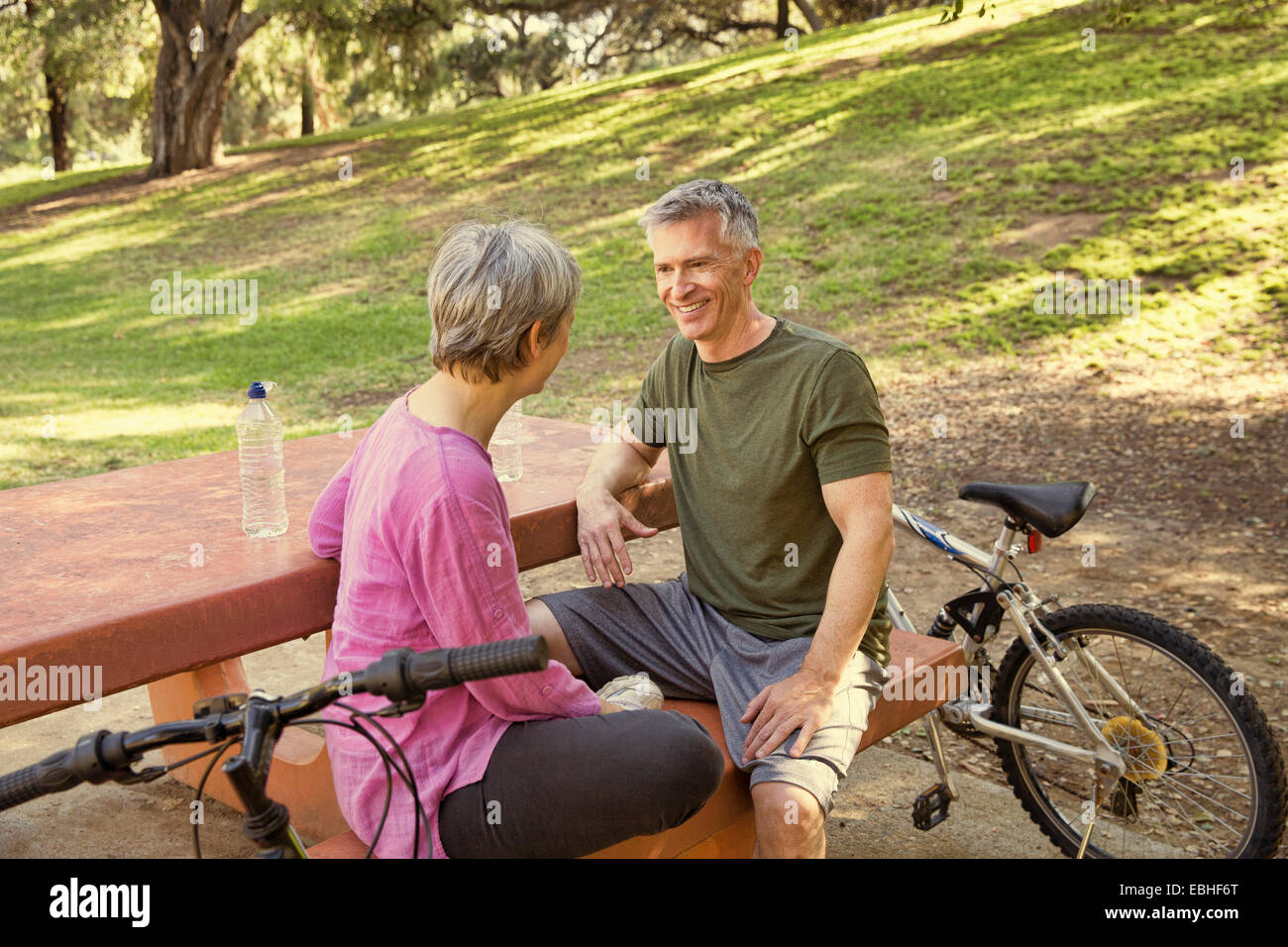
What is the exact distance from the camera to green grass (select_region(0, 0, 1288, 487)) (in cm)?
1018

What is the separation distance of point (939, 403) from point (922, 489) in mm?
1742

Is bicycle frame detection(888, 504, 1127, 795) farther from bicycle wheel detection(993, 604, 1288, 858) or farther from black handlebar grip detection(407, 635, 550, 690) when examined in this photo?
black handlebar grip detection(407, 635, 550, 690)

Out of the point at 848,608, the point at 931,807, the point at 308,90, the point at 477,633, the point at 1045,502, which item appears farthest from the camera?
the point at 308,90

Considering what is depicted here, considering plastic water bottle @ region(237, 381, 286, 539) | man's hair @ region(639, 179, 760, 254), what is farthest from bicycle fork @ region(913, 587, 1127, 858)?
plastic water bottle @ region(237, 381, 286, 539)

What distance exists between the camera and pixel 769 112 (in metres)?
17.1

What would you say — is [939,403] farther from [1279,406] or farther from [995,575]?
[995,575]

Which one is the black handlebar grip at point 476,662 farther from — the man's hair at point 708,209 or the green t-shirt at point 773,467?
the man's hair at point 708,209

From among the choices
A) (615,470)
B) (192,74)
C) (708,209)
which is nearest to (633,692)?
(615,470)

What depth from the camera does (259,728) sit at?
1.41 m

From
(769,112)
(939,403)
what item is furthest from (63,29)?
→ (939,403)

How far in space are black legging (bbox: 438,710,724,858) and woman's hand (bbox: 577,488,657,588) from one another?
924 millimetres

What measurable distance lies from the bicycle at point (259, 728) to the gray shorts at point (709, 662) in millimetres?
1332

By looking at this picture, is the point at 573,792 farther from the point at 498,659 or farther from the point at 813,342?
the point at 813,342

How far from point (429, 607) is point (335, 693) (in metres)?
0.78
